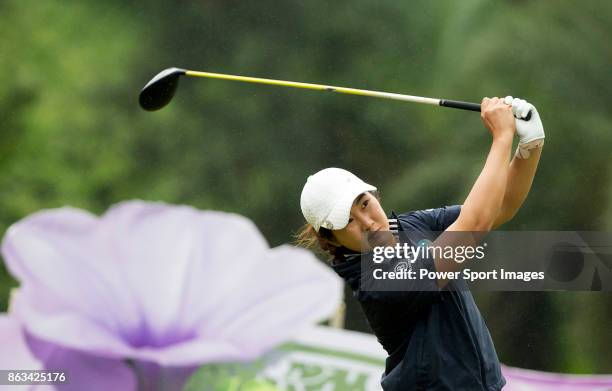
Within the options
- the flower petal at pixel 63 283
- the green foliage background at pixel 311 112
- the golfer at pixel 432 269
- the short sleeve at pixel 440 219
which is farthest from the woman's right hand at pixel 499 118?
the flower petal at pixel 63 283

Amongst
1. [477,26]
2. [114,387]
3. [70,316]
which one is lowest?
[114,387]

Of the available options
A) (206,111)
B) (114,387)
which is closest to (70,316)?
(114,387)

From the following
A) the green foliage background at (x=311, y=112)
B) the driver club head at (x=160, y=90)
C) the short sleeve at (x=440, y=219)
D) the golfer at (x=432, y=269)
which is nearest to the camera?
the golfer at (x=432, y=269)

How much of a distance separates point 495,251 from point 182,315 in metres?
0.75

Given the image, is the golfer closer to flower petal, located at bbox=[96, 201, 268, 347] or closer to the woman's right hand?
the woman's right hand

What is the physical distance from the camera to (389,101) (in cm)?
230

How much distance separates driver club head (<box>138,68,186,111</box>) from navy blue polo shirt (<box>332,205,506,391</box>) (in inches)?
30.5

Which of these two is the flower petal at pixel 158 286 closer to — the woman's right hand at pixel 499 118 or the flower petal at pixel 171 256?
the flower petal at pixel 171 256

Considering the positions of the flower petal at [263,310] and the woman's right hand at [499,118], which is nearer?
the woman's right hand at [499,118]

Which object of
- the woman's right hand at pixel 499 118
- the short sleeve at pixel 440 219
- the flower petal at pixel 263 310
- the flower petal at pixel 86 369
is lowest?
the flower petal at pixel 86 369

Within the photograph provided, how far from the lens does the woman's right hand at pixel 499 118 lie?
4.79 feet

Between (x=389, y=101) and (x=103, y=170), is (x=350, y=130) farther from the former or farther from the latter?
(x=103, y=170)

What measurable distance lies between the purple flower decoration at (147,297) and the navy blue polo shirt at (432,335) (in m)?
0.65

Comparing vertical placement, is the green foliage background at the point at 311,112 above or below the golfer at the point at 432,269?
above
